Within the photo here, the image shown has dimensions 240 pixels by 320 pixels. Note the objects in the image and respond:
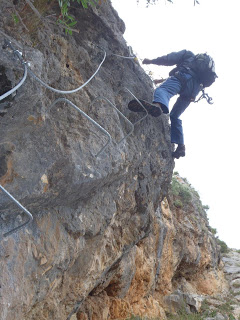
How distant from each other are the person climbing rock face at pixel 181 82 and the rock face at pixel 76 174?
27cm

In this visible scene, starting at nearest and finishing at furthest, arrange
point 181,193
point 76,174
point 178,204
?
point 76,174 → point 178,204 → point 181,193

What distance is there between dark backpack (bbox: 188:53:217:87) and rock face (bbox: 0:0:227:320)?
3.07ft

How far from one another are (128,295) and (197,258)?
441cm

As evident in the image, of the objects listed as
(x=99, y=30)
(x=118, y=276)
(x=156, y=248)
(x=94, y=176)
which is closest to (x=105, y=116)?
(x=94, y=176)

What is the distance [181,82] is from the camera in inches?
235

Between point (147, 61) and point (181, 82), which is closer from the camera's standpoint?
point (181, 82)

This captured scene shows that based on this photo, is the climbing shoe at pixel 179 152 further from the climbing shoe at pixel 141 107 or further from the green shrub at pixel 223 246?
the green shrub at pixel 223 246

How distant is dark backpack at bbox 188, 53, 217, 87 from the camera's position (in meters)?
5.88

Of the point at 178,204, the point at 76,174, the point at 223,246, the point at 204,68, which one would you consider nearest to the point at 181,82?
the point at 204,68

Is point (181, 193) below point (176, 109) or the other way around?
the other way around

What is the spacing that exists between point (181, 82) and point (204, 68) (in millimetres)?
493

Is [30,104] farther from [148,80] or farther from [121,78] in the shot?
[148,80]

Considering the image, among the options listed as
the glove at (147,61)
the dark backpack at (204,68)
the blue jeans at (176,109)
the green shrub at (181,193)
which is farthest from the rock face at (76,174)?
the green shrub at (181,193)

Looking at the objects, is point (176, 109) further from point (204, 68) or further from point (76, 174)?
point (76, 174)
